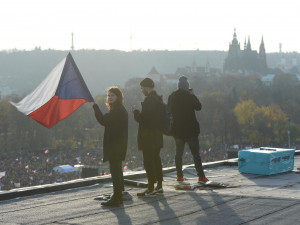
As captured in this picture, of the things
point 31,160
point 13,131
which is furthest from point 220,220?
point 13,131

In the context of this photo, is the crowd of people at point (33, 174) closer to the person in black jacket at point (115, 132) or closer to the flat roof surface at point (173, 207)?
the flat roof surface at point (173, 207)

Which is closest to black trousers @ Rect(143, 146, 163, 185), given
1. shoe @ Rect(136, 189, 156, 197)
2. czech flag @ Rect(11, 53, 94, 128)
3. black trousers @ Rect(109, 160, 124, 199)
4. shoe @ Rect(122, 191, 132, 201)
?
shoe @ Rect(136, 189, 156, 197)

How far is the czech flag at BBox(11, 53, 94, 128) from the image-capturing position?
8930 millimetres

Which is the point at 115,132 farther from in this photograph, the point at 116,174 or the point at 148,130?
the point at 148,130

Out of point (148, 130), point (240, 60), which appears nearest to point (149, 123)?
point (148, 130)

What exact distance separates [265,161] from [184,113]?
2.18 metres

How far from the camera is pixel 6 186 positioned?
1479 inches

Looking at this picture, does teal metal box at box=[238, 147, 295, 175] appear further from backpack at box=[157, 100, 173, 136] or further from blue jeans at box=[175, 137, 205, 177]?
backpack at box=[157, 100, 173, 136]

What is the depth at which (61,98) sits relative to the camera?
9.00 meters

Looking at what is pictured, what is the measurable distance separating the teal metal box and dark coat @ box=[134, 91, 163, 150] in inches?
120

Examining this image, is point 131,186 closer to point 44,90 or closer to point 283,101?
point 44,90

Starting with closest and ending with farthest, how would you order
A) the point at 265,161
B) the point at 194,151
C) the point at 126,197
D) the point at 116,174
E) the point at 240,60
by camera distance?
the point at 116,174, the point at 126,197, the point at 194,151, the point at 265,161, the point at 240,60

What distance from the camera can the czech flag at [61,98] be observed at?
8930 mm

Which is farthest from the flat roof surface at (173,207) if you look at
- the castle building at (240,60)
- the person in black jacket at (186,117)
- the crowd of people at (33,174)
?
the castle building at (240,60)
